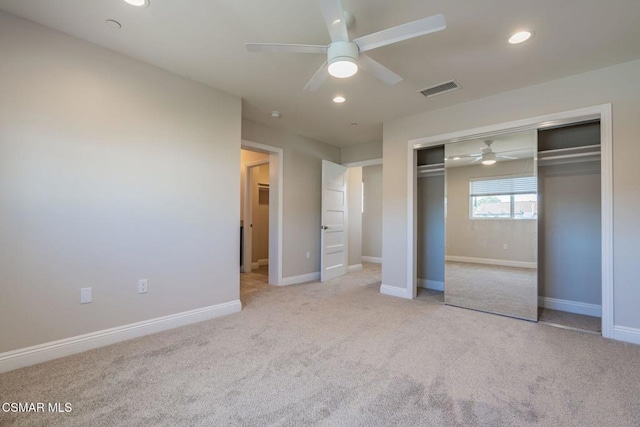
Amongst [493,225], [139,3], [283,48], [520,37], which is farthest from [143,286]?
[493,225]

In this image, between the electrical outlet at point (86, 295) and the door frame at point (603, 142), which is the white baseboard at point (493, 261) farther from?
the electrical outlet at point (86, 295)

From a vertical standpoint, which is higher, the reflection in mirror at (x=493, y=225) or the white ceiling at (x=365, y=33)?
the white ceiling at (x=365, y=33)

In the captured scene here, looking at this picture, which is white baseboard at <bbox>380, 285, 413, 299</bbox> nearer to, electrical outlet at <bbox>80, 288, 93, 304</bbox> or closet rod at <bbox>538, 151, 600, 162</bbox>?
closet rod at <bbox>538, 151, 600, 162</bbox>

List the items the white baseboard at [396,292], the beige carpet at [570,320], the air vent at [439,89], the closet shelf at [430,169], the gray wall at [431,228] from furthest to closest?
the gray wall at [431,228] < the closet shelf at [430,169] < the white baseboard at [396,292] < the air vent at [439,89] < the beige carpet at [570,320]

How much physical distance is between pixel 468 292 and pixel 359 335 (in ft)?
6.16

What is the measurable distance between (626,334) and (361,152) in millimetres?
4317

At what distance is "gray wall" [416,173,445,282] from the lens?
4645 millimetres

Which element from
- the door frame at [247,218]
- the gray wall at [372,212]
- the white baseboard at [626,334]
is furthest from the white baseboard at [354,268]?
the white baseboard at [626,334]

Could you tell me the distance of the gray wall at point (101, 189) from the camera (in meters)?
2.20

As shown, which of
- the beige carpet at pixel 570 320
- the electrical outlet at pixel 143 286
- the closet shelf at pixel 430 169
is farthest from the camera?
the closet shelf at pixel 430 169

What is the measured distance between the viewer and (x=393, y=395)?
188cm

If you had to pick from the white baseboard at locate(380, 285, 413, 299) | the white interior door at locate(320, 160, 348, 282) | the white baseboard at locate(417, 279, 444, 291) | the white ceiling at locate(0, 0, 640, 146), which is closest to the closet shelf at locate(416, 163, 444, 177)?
the white ceiling at locate(0, 0, 640, 146)

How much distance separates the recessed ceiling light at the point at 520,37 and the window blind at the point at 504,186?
5.38 feet

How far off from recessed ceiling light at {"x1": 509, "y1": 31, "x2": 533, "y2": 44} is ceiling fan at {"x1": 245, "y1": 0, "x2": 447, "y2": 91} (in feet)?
3.31
